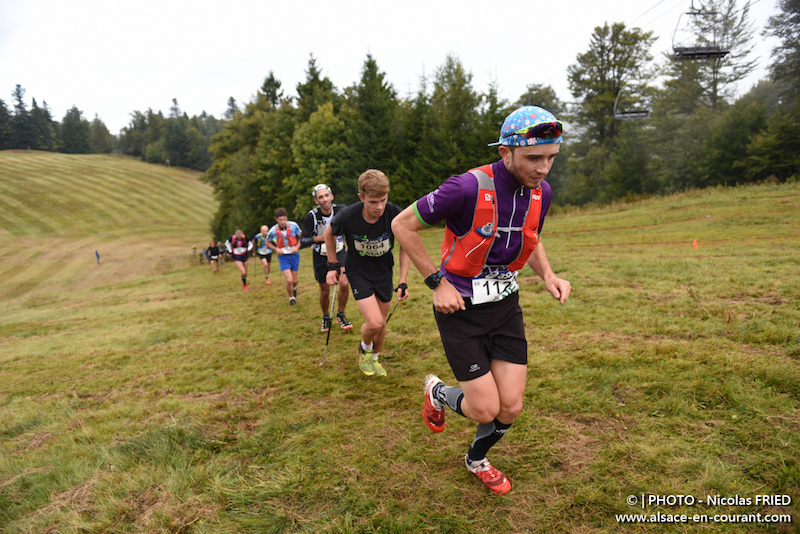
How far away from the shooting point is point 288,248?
1137 centimetres

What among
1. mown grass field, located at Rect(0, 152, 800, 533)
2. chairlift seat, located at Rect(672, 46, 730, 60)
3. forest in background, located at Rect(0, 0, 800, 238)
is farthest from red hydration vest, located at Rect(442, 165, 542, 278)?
forest in background, located at Rect(0, 0, 800, 238)

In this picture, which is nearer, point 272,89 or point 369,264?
point 369,264

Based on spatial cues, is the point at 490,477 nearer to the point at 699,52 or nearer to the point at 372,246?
the point at 372,246

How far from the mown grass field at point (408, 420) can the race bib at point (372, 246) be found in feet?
5.62

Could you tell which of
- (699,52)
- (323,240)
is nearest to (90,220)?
(323,240)

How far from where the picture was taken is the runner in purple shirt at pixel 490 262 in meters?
2.79

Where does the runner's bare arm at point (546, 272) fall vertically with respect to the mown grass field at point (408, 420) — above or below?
above

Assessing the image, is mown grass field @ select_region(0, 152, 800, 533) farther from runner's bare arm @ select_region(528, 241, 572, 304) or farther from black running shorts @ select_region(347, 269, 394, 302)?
runner's bare arm @ select_region(528, 241, 572, 304)

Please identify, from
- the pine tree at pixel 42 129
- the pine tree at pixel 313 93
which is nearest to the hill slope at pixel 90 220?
the pine tree at pixel 313 93

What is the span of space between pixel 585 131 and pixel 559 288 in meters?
49.0

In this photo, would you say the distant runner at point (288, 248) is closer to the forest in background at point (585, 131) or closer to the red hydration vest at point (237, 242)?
the red hydration vest at point (237, 242)

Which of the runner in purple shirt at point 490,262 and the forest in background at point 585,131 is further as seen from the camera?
the forest in background at point 585,131

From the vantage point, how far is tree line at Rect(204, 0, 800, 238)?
29.5 m

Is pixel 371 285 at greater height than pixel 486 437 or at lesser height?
greater
